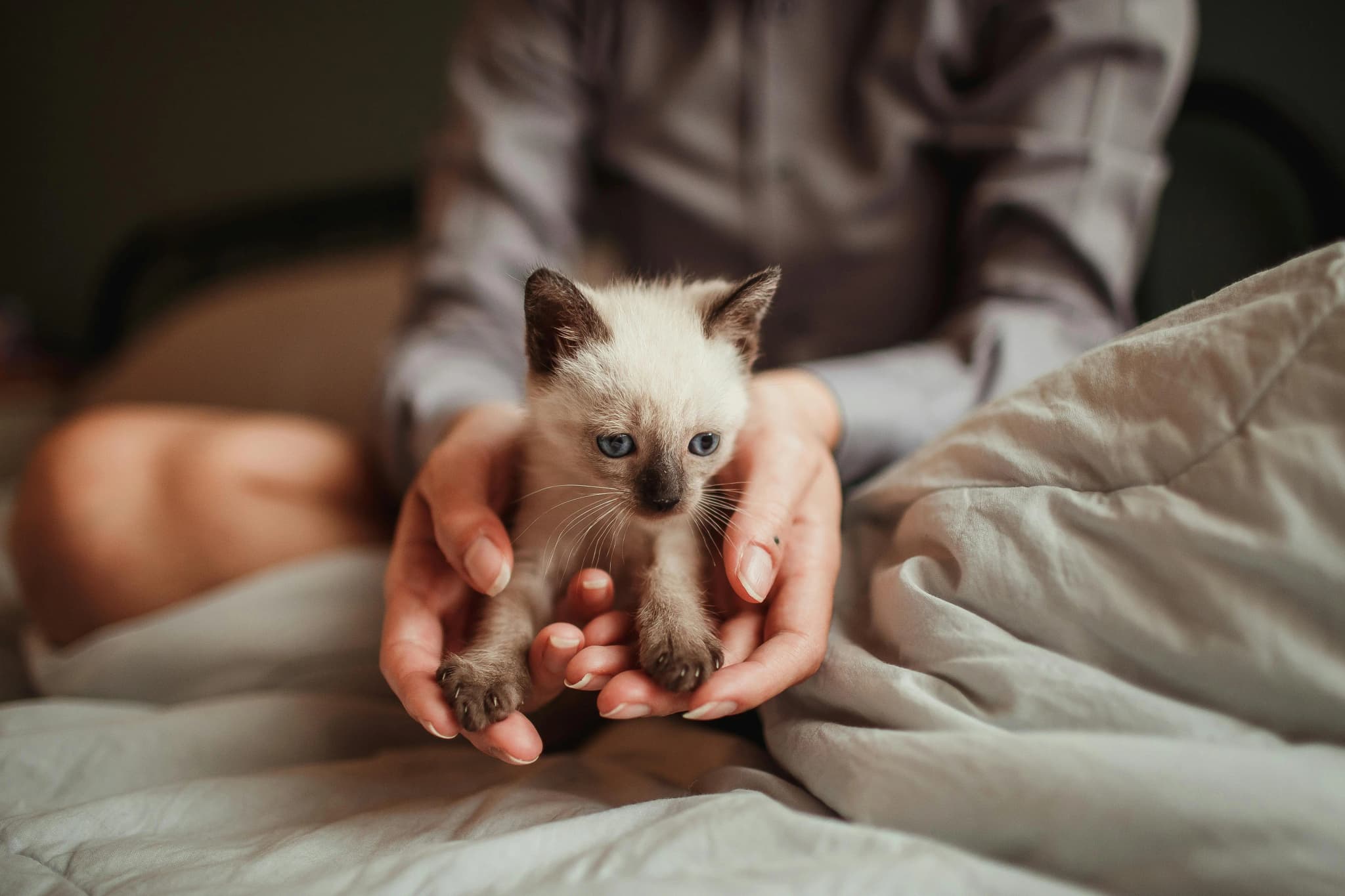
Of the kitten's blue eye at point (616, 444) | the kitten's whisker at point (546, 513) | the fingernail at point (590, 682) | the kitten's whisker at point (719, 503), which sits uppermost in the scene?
the kitten's blue eye at point (616, 444)

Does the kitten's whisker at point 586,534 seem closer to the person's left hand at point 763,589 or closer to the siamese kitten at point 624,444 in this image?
the siamese kitten at point 624,444

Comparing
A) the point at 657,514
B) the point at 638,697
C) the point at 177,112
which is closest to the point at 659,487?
the point at 657,514

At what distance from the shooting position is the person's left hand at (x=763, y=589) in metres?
0.76

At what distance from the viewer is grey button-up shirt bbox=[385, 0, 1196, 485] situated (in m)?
1.31

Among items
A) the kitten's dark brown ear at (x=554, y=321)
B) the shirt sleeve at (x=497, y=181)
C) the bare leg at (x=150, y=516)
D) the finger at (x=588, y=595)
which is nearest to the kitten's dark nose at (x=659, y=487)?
the finger at (x=588, y=595)

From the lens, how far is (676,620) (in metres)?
0.85

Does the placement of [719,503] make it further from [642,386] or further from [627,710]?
[627,710]

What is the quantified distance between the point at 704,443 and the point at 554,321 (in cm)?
26

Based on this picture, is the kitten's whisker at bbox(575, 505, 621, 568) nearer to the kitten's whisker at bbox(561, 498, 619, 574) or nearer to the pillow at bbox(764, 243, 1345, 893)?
the kitten's whisker at bbox(561, 498, 619, 574)

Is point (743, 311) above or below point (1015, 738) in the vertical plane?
above

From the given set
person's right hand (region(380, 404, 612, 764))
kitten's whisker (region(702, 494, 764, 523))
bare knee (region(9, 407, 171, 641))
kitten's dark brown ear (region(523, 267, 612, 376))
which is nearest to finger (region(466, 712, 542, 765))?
person's right hand (region(380, 404, 612, 764))

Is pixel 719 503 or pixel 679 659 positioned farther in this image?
pixel 719 503

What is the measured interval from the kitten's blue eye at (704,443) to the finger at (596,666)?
283 millimetres

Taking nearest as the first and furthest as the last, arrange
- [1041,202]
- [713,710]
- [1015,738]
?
[1015,738]
[713,710]
[1041,202]
